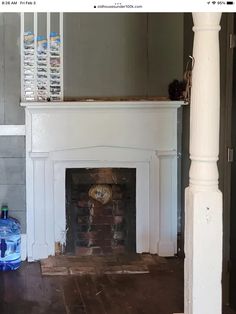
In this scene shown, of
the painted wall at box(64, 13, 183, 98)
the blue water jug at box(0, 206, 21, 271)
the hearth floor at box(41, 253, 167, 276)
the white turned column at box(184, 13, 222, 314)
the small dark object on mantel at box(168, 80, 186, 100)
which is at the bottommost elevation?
the hearth floor at box(41, 253, 167, 276)

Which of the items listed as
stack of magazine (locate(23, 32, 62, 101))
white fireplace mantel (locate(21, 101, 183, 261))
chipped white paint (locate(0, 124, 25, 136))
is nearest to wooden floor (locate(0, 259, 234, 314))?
white fireplace mantel (locate(21, 101, 183, 261))

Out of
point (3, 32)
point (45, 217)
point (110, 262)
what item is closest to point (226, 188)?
point (110, 262)

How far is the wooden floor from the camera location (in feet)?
11.5

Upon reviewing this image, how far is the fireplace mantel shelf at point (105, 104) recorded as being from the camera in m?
4.36

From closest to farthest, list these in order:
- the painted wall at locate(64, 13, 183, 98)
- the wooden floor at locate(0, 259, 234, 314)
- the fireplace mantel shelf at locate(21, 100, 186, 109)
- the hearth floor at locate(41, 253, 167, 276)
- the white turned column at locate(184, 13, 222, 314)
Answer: the white turned column at locate(184, 13, 222, 314)
the wooden floor at locate(0, 259, 234, 314)
the hearth floor at locate(41, 253, 167, 276)
the fireplace mantel shelf at locate(21, 100, 186, 109)
the painted wall at locate(64, 13, 183, 98)

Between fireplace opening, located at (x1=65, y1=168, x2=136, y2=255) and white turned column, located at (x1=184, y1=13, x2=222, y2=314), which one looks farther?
fireplace opening, located at (x1=65, y1=168, x2=136, y2=255)

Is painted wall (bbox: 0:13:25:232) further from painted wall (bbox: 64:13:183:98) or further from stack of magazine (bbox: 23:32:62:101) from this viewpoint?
painted wall (bbox: 64:13:183:98)

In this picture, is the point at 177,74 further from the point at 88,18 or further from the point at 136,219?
the point at 136,219

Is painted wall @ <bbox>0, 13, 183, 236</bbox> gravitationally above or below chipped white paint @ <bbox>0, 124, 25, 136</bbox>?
above

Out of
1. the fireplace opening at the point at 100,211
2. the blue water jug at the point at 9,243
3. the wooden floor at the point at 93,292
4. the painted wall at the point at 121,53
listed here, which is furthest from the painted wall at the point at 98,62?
the wooden floor at the point at 93,292

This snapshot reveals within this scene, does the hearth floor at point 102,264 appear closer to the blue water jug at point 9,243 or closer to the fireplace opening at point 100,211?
the fireplace opening at point 100,211

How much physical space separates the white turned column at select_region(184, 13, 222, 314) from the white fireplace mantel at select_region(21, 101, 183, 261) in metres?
2.10

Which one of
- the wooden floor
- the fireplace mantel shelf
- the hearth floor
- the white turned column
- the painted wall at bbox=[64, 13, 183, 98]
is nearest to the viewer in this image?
the white turned column

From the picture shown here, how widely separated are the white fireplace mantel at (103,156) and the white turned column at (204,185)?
2.10m
